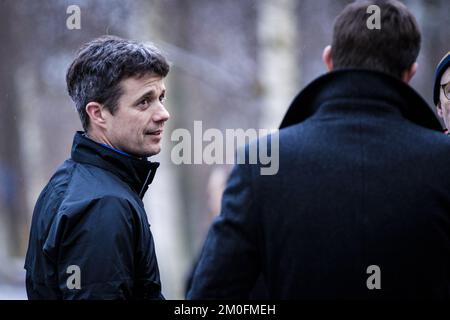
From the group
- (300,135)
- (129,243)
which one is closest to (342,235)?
(300,135)

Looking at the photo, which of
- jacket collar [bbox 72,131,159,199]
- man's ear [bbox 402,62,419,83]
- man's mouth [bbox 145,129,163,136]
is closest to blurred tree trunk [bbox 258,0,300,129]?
man's mouth [bbox 145,129,163,136]

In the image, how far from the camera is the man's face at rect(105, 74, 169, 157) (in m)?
2.76

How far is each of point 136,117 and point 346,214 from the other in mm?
994

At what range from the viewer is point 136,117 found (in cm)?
278

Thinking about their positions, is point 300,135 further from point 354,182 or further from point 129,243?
point 129,243

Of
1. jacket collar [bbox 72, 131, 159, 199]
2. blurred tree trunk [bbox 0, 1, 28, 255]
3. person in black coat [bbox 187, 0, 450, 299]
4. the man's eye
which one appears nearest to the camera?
person in black coat [bbox 187, 0, 450, 299]

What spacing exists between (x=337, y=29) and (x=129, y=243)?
3.08 feet

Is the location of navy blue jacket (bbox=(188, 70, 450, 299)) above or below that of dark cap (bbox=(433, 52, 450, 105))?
below

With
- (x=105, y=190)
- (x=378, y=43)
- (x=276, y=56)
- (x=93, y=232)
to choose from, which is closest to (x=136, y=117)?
(x=105, y=190)

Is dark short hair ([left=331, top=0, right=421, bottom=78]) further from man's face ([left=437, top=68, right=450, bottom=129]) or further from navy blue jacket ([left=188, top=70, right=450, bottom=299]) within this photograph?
man's face ([left=437, top=68, right=450, bottom=129])

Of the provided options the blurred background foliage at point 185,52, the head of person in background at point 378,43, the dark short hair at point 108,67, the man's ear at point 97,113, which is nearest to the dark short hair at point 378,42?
the head of person in background at point 378,43

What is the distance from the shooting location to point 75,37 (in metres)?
9.02

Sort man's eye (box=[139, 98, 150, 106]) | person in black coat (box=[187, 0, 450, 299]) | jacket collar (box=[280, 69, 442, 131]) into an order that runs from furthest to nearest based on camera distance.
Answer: man's eye (box=[139, 98, 150, 106]) → jacket collar (box=[280, 69, 442, 131]) → person in black coat (box=[187, 0, 450, 299])

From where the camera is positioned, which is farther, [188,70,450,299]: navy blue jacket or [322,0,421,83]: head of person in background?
[322,0,421,83]: head of person in background
